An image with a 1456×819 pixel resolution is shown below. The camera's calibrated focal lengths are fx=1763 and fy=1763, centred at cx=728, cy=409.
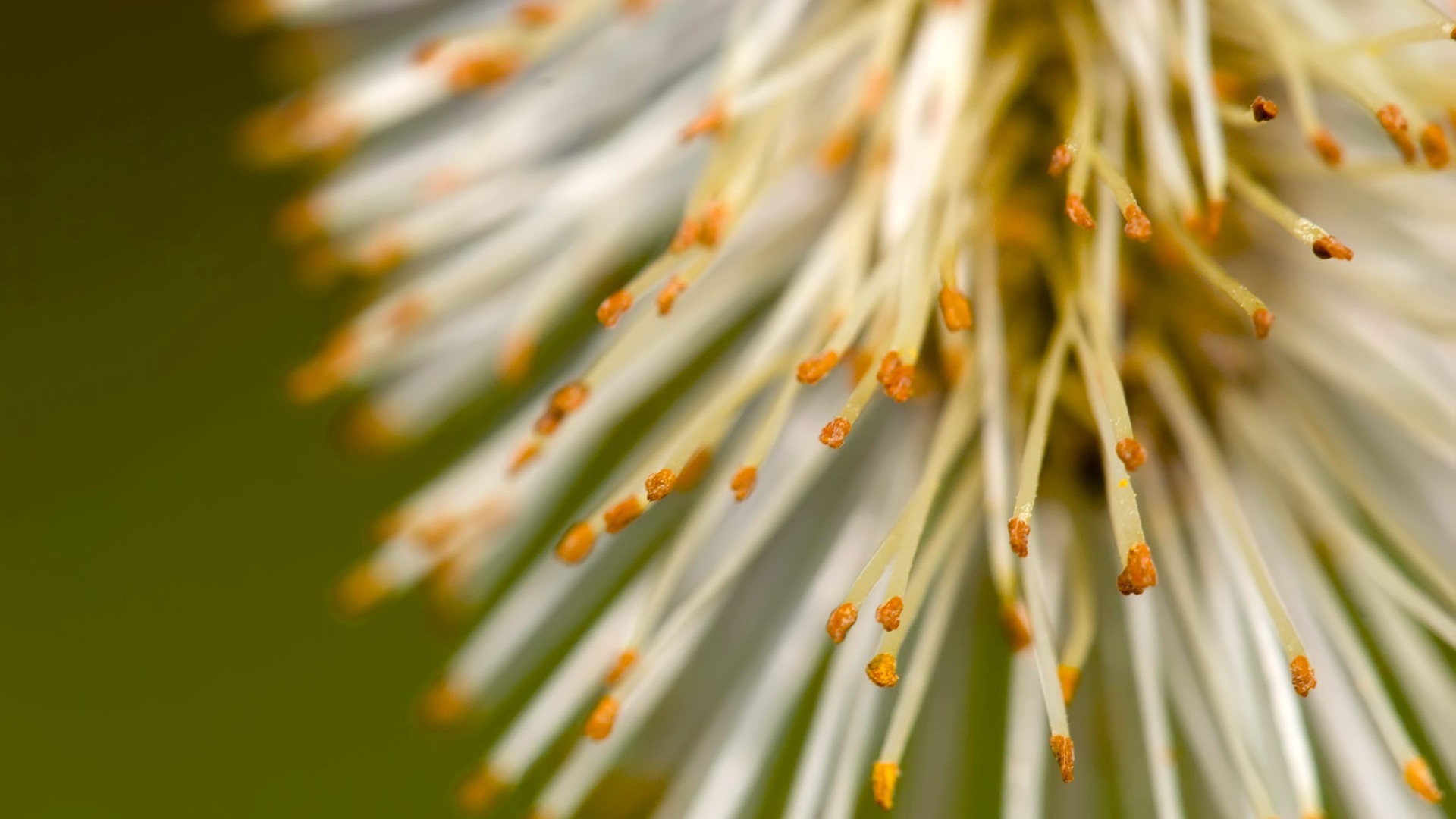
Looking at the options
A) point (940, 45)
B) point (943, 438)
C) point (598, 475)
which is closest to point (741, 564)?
point (943, 438)

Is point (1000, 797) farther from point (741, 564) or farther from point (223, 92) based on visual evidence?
point (223, 92)

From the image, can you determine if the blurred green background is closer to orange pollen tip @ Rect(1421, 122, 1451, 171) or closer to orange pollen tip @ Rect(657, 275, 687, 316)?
orange pollen tip @ Rect(657, 275, 687, 316)

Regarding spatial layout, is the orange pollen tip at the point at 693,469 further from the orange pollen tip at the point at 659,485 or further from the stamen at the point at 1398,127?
the stamen at the point at 1398,127

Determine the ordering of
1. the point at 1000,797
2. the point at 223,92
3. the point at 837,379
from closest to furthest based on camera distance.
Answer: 1. the point at 837,379
2. the point at 1000,797
3. the point at 223,92

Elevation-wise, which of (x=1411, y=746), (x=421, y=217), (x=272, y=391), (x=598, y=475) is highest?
(x=272, y=391)

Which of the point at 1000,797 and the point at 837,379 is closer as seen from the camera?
the point at 837,379
